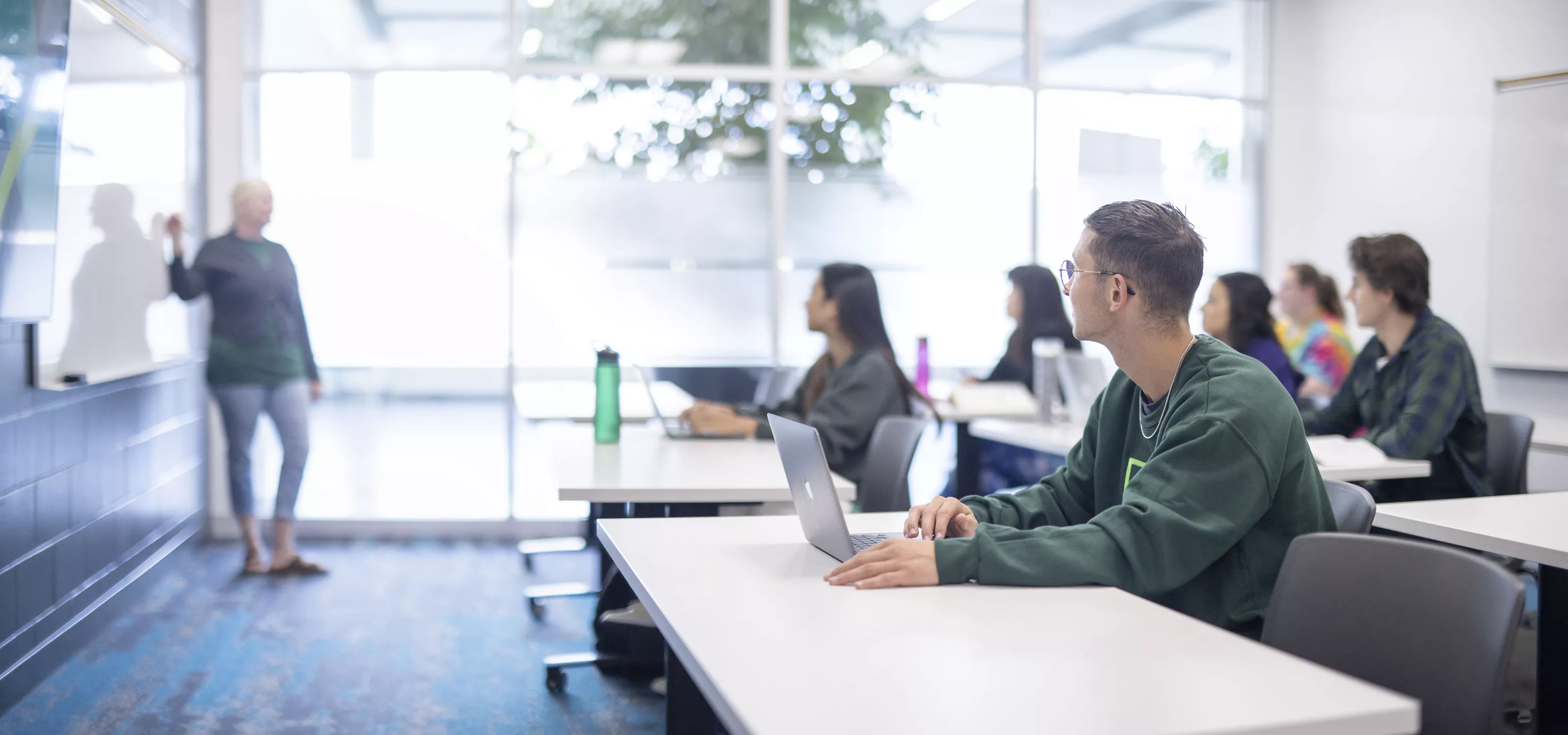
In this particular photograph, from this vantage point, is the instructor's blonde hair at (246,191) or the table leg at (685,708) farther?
the instructor's blonde hair at (246,191)

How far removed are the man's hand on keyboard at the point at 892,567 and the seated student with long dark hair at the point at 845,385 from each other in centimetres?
160

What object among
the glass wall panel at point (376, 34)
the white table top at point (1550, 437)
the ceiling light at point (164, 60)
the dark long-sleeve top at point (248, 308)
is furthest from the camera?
the glass wall panel at point (376, 34)

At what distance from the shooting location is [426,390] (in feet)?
18.6

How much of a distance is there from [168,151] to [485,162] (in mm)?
1411

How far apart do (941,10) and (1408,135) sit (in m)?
2.32

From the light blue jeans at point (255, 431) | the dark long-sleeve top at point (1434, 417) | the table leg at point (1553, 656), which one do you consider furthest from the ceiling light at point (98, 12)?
the table leg at point (1553, 656)

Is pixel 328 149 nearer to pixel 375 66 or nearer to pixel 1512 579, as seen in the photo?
pixel 375 66

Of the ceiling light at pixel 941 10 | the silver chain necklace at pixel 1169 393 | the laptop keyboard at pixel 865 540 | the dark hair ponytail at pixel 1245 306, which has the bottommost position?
the laptop keyboard at pixel 865 540

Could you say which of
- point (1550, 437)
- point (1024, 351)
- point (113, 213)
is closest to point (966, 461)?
point (1024, 351)

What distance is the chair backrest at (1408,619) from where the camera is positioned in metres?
1.28

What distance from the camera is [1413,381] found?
10.5 ft

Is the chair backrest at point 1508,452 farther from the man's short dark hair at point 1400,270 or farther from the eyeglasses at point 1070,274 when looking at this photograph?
the eyeglasses at point 1070,274

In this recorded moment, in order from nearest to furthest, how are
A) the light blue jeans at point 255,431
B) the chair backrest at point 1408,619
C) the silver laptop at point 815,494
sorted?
the chair backrest at point 1408,619
the silver laptop at point 815,494
the light blue jeans at point 255,431

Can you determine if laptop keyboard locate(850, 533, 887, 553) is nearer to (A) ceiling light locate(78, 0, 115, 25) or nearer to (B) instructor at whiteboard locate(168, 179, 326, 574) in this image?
(A) ceiling light locate(78, 0, 115, 25)
